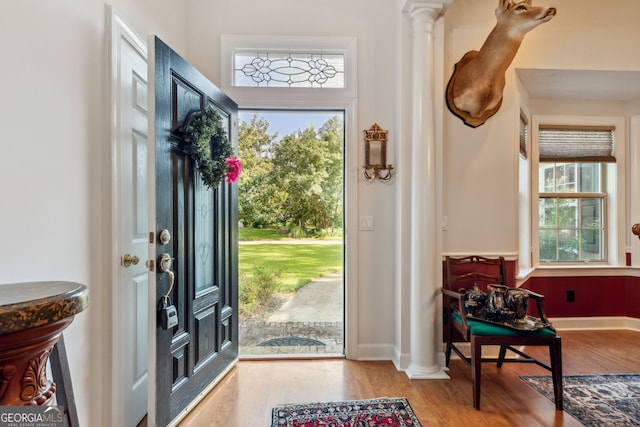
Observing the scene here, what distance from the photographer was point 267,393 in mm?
2240

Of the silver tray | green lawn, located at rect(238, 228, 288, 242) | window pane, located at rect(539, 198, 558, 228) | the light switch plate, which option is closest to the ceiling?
window pane, located at rect(539, 198, 558, 228)

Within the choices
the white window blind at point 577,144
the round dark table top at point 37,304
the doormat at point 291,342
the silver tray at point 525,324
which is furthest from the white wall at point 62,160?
the white window blind at point 577,144

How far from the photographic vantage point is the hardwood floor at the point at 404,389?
196 centimetres

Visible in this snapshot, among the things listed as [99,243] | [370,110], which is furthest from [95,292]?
[370,110]

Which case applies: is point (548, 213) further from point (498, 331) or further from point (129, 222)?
point (129, 222)

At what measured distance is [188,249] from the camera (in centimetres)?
203

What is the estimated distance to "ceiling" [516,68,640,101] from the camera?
2.96 metres

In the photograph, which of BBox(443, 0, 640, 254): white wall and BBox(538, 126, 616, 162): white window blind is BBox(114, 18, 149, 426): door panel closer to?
BBox(443, 0, 640, 254): white wall

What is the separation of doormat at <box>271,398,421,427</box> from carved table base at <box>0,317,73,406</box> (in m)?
1.37

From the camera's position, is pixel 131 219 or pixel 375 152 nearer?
pixel 131 219

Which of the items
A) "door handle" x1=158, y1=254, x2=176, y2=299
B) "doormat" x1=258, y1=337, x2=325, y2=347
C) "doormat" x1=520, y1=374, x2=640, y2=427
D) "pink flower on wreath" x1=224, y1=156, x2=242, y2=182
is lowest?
"doormat" x1=258, y1=337, x2=325, y2=347

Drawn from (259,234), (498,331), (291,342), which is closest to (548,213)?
(498,331)

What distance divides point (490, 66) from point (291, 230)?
238 cm

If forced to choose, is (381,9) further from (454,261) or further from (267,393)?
(267,393)
